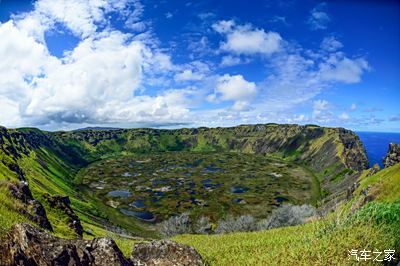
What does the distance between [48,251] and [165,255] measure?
6.88 meters

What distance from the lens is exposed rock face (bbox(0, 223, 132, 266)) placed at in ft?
52.7

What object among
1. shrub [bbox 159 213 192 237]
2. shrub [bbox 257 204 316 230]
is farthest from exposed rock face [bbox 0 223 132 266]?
shrub [bbox 159 213 192 237]

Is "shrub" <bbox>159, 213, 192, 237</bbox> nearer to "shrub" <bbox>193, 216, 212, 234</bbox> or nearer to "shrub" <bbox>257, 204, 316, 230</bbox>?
"shrub" <bbox>193, 216, 212, 234</bbox>

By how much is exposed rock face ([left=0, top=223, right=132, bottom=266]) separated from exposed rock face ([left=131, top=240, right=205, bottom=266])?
215cm

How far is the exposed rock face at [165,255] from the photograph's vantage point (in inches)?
776

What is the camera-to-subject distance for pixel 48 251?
16406mm

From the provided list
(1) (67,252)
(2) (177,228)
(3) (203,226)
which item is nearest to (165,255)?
(1) (67,252)

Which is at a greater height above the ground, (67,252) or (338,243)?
(338,243)

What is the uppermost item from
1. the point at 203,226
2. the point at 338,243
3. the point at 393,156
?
the point at 338,243

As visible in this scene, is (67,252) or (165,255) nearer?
(67,252)

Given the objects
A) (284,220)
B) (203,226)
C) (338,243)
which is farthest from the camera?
(203,226)

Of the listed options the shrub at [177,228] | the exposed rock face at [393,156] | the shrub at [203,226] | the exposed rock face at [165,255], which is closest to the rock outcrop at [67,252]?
the exposed rock face at [165,255]

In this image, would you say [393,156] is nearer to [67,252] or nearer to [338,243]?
[338,243]

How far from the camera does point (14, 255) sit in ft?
52.0
